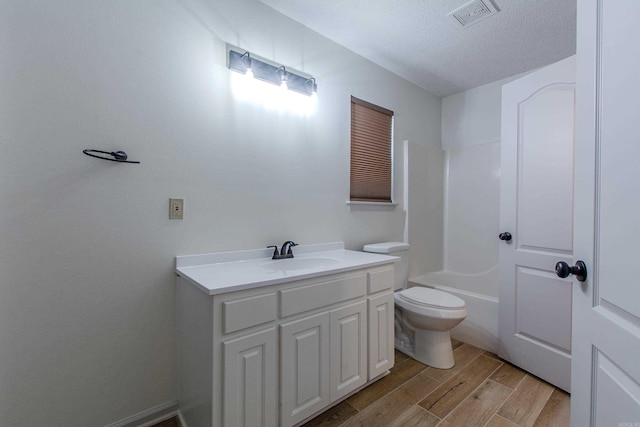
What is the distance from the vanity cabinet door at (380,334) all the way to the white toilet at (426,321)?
11.7 inches

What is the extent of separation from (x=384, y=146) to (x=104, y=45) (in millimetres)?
2052

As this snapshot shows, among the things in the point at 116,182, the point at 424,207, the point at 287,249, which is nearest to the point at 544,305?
the point at 424,207

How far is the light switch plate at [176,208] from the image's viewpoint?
147cm

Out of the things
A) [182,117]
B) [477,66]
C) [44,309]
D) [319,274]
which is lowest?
[44,309]

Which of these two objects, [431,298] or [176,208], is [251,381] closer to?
[176,208]

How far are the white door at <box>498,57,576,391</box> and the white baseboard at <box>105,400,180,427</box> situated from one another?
2.21m

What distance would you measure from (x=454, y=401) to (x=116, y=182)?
2179 millimetres

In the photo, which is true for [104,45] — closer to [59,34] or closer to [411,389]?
[59,34]

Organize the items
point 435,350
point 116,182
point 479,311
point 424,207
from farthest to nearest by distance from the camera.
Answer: point 424,207 < point 479,311 < point 435,350 < point 116,182

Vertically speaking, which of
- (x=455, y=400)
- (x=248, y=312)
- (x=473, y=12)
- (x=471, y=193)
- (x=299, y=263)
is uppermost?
(x=473, y=12)

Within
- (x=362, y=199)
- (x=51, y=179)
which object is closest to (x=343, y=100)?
(x=362, y=199)

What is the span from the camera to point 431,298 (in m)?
2.04

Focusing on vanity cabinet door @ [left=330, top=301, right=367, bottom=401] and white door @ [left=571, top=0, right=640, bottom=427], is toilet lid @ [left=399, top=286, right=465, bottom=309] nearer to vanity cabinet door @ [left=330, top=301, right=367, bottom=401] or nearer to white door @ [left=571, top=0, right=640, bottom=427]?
vanity cabinet door @ [left=330, top=301, right=367, bottom=401]

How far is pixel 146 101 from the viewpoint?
1.39m
